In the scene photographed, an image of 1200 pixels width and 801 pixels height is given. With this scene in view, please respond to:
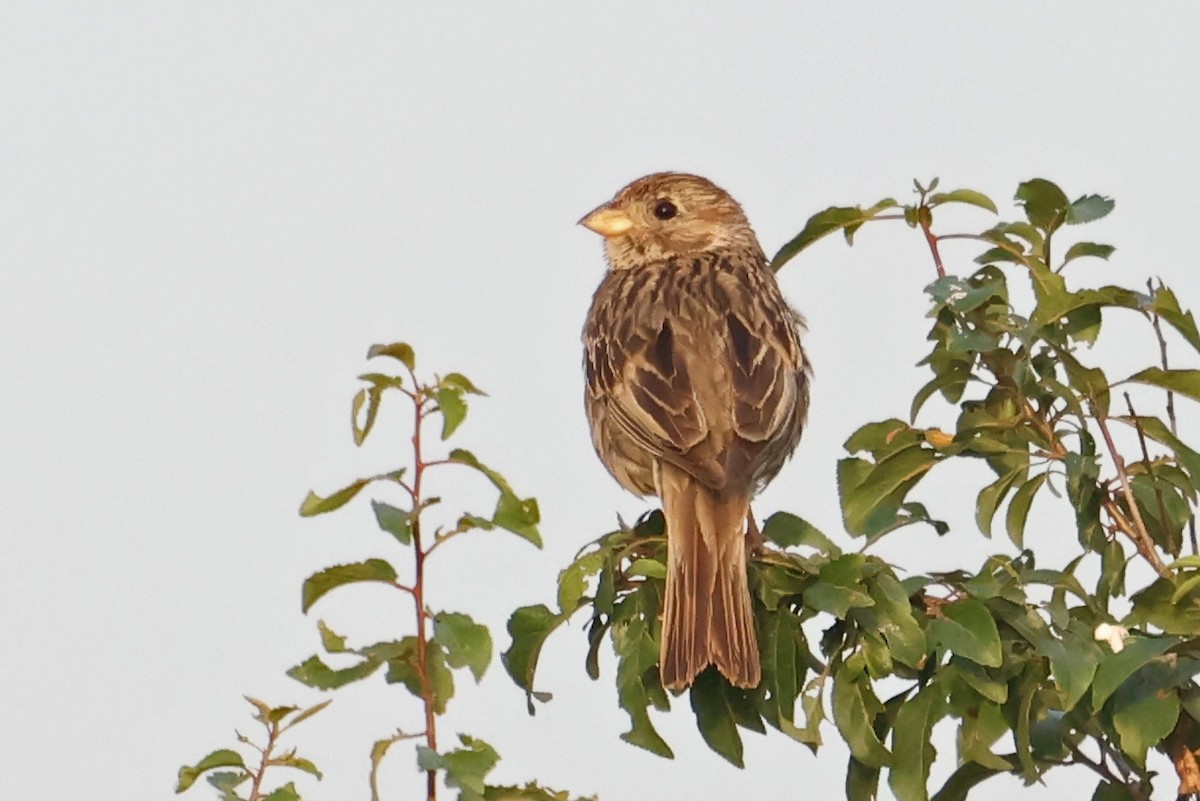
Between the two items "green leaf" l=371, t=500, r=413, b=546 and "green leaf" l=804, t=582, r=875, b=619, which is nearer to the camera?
"green leaf" l=371, t=500, r=413, b=546

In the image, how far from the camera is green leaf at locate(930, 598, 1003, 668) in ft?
11.1

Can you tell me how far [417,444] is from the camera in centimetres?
285

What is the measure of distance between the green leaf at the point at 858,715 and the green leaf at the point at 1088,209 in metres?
1.10

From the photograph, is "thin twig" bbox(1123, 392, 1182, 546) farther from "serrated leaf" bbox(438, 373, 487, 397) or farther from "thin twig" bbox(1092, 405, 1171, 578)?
"serrated leaf" bbox(438, 373, 487, 397)

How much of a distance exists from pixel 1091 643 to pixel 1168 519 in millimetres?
659

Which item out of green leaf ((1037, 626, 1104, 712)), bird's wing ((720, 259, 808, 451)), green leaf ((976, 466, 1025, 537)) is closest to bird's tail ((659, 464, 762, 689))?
bird's wing ((720, 259, 808, 451))

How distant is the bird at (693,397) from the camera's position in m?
4.20

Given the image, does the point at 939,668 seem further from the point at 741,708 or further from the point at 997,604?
the point at 741,708

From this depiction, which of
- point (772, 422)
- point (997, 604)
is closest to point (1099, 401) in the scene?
point (997, 604)

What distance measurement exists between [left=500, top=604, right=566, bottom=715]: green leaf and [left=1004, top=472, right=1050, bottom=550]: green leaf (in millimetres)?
1065

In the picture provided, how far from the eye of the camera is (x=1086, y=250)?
4203 millimetres

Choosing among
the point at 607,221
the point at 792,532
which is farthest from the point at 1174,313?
the point at 607,221

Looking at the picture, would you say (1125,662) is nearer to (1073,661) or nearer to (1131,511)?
(1073,661)

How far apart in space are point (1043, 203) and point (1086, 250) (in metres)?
0.14
